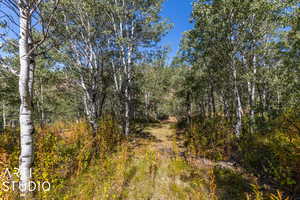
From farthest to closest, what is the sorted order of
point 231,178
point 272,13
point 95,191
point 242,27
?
point 242,27 < point 272,13 < point 231,178 < point 95,191

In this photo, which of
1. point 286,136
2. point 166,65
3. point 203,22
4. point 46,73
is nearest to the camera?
point 286,136

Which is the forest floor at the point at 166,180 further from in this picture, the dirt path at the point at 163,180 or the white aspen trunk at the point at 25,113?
the white aspen trunk at the point at 25,113

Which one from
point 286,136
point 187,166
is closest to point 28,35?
point 187,166

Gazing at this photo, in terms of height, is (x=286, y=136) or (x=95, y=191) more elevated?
(x=286, y=136)

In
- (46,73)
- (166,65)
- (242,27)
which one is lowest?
(46,73)

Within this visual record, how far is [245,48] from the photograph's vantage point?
7000 mm

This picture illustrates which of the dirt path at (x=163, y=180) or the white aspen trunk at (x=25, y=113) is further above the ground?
the white aspen trunk at (x=25, y=113)

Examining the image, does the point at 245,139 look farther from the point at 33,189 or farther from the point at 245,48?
the point at 33,189

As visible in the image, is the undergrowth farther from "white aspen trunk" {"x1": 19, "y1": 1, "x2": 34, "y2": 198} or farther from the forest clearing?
"white aspen trunk" {"x1": 19, "y1": 1, "x2": 34, "y2": 198}

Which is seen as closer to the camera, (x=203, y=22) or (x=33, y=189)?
(x=33, y=189)

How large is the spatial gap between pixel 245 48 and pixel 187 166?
22.7 ft

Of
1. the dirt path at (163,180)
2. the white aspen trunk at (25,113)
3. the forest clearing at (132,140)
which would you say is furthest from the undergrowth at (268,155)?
the white aspen trunk at (25,113)

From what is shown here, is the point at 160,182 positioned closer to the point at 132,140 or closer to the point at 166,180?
the point at 166,180

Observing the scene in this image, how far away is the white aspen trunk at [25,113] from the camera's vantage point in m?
2.61
